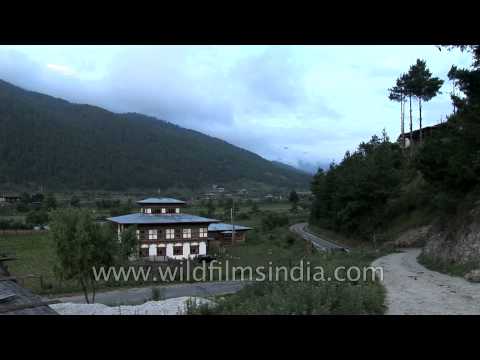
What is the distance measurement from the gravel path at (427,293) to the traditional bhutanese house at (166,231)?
2157 centimetres

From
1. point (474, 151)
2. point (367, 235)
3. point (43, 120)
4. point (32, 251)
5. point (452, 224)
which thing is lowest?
point (32, 251)

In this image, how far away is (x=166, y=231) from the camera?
32.3 meters

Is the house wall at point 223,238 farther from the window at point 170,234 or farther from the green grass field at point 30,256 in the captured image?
the green grass field at point 30,256

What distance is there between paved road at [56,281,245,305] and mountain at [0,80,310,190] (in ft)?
223

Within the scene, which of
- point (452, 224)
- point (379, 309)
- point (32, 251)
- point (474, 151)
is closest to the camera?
point (379, 309)

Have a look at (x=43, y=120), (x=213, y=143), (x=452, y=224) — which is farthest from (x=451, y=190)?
(x=43, y=120)

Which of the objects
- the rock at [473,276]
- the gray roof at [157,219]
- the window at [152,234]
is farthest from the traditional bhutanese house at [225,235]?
the rock at [473,276]

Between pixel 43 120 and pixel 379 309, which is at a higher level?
pixel 43 120

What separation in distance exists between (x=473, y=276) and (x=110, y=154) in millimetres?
109783

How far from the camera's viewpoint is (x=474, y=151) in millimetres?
14180

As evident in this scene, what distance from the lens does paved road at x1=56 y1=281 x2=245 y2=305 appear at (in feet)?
59.8
